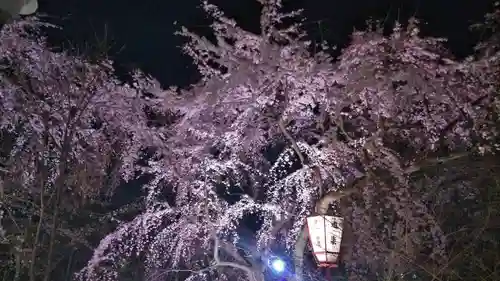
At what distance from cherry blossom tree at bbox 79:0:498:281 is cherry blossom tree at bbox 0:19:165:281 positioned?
25.7 inches

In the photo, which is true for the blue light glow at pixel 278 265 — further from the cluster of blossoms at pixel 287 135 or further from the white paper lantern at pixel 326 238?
the white paper lantern at pixel 326 238

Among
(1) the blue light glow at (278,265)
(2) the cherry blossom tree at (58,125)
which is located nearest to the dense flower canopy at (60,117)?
(2) the cherry blossom tree at (58,125)

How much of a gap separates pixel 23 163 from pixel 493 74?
6.78m

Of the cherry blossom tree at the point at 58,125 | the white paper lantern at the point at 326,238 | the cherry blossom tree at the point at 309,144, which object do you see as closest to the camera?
the white paper lantern at the point at 326,238

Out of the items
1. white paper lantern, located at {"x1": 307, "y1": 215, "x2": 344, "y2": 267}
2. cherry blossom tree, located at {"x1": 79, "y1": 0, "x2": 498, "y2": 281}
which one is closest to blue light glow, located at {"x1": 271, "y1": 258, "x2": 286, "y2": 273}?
cherry blossom tree, located at {"x1": 79, "y1": 0, "x2": 498, "y2": 281}

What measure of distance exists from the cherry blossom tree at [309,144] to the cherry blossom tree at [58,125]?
65 cm

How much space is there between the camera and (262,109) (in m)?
8.09


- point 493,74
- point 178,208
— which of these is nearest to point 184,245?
point 178,208

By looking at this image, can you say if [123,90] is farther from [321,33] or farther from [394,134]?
[394,134]

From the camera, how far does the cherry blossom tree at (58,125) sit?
8375 mm

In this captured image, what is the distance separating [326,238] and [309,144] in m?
1.82

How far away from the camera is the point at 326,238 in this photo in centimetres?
679

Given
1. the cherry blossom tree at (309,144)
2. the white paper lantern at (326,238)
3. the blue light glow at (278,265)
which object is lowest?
the blue light glow at (278,265)

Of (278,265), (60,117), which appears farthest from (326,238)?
(60,117)
